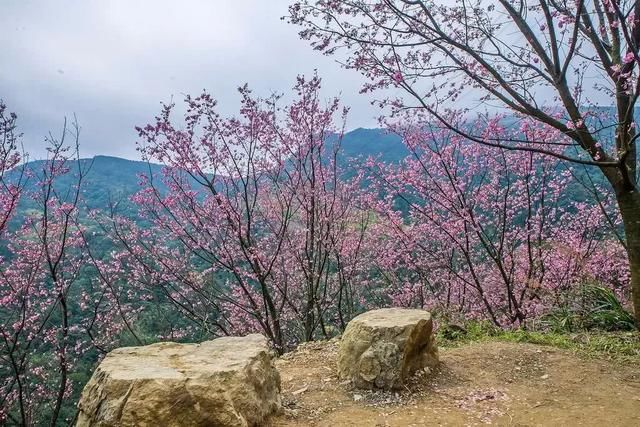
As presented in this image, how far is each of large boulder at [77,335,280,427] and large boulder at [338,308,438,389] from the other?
3.37ft

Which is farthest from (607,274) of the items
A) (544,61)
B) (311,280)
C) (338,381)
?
(338,381)

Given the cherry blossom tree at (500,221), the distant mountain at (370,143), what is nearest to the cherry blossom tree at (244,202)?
the cherry blossom tree at (500,221)

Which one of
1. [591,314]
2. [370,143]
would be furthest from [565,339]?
[370,143]

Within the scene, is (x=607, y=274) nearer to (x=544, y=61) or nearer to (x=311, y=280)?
(x=311, y=280)

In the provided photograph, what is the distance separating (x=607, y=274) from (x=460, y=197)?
5.01 m

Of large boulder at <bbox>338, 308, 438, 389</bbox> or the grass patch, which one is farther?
the grass patch

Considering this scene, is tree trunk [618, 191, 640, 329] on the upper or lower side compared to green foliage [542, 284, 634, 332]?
upper

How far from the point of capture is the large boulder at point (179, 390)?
274cm

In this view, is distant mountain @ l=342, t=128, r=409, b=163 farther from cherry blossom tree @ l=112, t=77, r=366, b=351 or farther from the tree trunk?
the tree trunk

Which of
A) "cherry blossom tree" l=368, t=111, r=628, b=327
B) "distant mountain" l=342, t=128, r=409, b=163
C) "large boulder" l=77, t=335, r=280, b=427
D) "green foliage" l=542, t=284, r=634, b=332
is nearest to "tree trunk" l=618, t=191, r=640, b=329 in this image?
"green foliage" l=542, t=284, r=634, b=332

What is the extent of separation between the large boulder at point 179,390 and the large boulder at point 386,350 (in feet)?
3.37

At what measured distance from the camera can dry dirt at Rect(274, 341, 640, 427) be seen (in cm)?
354

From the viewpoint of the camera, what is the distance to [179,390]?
2.85 metres

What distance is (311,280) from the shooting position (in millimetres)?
8320
